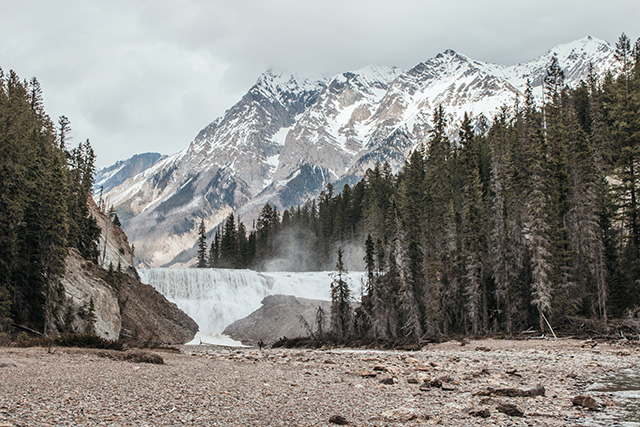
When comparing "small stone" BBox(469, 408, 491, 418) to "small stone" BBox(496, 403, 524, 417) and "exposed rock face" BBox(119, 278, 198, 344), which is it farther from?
"exposed rock face" BBox(119, 278, 198, 344)

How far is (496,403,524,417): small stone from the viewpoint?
887cm

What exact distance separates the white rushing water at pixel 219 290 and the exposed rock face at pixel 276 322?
203 cm

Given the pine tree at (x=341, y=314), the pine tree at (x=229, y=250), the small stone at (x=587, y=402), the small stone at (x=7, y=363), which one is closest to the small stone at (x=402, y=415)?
the small stone at (x=587, y=402)

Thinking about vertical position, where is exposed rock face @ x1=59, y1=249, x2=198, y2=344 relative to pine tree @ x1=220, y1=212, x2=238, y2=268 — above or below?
below

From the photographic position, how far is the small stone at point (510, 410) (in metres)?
8.87

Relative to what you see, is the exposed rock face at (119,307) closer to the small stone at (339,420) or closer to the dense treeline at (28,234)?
the dense treeline at (28,234)

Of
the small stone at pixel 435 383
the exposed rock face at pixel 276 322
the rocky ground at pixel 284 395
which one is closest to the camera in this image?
the rocky ground at pixel 284 395

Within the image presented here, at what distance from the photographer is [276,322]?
5203 cm

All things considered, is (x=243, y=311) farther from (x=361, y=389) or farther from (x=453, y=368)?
(x=361, y=389)

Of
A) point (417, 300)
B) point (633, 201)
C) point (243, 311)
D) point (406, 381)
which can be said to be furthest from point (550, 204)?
point (243, 311)

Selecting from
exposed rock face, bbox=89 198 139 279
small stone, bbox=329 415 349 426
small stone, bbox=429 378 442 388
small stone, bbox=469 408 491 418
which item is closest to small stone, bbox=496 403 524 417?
small stone, bbox=469 408 491 418

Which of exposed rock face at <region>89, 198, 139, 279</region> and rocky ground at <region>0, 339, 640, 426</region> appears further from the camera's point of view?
exposed rock face at <region>89, 198, 139, 279</region>

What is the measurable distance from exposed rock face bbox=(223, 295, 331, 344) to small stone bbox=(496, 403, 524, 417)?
3887 cm

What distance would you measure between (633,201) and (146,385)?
116 ft
